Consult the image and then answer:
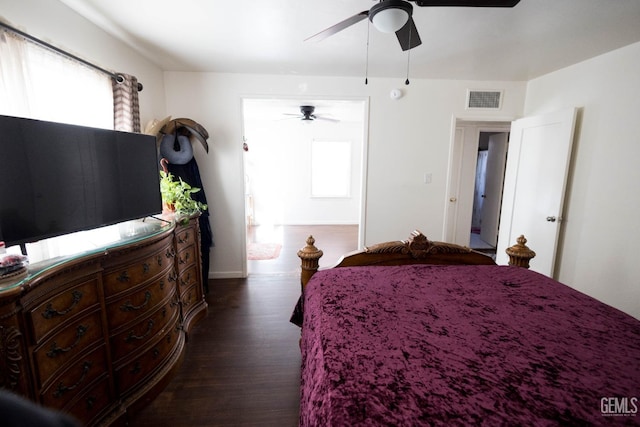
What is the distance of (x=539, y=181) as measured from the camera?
2.89 m

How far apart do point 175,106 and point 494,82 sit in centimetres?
366

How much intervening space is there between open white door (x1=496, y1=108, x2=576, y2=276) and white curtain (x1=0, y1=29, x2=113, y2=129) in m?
3.97

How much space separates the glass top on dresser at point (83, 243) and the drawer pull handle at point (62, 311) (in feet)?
0.53

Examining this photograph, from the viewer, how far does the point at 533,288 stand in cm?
154

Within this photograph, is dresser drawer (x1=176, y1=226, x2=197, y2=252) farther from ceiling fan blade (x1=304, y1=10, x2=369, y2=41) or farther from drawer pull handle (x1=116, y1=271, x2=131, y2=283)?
ceiling fan blade (x1=304, y1=10, x2=369, y2=41)

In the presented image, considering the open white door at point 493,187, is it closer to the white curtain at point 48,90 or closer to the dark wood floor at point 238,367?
the dark wood floor at point 238,367

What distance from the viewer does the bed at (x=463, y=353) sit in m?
0.79

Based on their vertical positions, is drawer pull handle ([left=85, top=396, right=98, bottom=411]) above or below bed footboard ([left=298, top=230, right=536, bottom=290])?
below

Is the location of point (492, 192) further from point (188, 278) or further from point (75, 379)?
point (75, 379)

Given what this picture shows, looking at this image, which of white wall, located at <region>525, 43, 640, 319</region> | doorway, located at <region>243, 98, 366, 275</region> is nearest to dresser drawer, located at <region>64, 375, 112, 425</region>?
white wall, located at <region>525, 43, 640, 319</region>

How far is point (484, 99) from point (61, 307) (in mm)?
4052

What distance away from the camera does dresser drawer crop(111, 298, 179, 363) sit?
1449 mm

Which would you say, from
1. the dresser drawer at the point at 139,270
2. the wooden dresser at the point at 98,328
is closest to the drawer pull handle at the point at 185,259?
the wooden dresser at the point at 98,328

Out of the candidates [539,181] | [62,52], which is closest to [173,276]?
[62,52]
